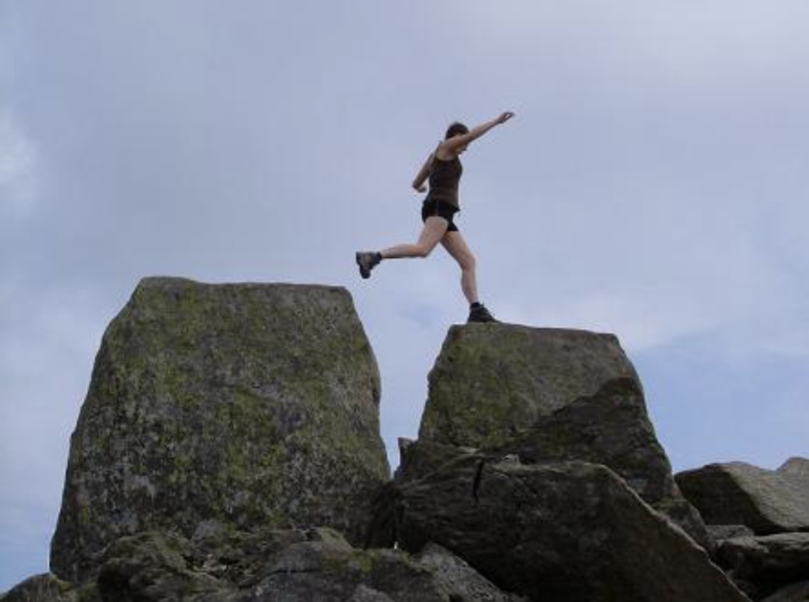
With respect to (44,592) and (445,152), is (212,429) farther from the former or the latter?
(445,152)

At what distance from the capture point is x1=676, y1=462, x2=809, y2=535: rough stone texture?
50.7 feet

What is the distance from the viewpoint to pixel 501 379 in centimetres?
1636

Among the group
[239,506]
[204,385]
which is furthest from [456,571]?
[204,385]

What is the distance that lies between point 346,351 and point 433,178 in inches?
170

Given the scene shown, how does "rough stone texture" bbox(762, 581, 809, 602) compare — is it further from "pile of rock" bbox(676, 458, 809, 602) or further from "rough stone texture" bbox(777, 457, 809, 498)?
"rough stone texture" bbox(777, 457, 809, 498)

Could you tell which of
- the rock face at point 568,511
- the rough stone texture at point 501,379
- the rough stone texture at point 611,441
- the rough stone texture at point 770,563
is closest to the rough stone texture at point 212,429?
the rock face at point 568,511

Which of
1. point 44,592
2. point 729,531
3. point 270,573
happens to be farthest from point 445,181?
point 270,573

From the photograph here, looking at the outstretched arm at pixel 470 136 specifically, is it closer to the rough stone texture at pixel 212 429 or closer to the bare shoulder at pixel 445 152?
the bare shoulder at pixel 445 152

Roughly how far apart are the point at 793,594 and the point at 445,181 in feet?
27.2

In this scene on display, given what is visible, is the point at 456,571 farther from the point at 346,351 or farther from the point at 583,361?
the point at 583,361

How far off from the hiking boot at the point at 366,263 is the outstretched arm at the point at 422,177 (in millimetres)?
1868

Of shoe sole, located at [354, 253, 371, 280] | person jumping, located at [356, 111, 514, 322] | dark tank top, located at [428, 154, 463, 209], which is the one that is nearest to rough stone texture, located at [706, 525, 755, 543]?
person jumping, located at [356, 111, 514, 322]

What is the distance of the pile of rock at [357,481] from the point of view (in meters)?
11.5

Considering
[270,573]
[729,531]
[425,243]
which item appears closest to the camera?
[270,573]
